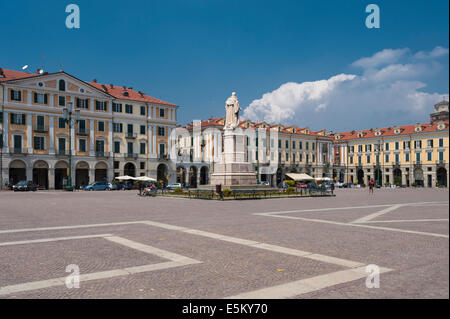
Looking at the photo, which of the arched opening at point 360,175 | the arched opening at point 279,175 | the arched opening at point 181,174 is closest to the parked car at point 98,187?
the arched opening at point 181,174

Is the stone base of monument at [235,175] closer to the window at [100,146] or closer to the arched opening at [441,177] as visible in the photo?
the window at [100,146]

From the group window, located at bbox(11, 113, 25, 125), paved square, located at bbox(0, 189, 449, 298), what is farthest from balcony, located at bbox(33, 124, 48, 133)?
paved square, located at bbox(0, 189, 449, 298)

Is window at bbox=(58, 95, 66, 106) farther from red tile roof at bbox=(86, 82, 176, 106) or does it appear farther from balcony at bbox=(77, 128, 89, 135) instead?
red tile roof at bbox=(86, 82, 176, 106)

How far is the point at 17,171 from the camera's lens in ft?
154

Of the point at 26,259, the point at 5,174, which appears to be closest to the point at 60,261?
the point at 26,259

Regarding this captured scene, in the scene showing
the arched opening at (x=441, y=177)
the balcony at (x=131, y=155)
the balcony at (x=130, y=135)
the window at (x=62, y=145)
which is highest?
the balcony at (x=130, y=135)

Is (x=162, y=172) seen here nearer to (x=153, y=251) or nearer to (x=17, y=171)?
(x=17, y=171)

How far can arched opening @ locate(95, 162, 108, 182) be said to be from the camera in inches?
2093

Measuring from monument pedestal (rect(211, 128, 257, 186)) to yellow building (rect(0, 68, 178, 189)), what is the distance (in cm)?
2129

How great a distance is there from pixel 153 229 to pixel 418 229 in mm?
7069

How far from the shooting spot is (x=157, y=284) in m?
5.07

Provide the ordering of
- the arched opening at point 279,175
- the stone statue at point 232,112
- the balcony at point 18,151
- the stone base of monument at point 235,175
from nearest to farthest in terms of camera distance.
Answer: the stone base of monument at point 235,175 → the stone statue at point 232,112 → the balcony at point 18,151 → the arched opening at point 279,175

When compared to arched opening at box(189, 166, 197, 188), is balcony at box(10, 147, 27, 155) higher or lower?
higher

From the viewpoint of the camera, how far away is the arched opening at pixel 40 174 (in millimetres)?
47625
